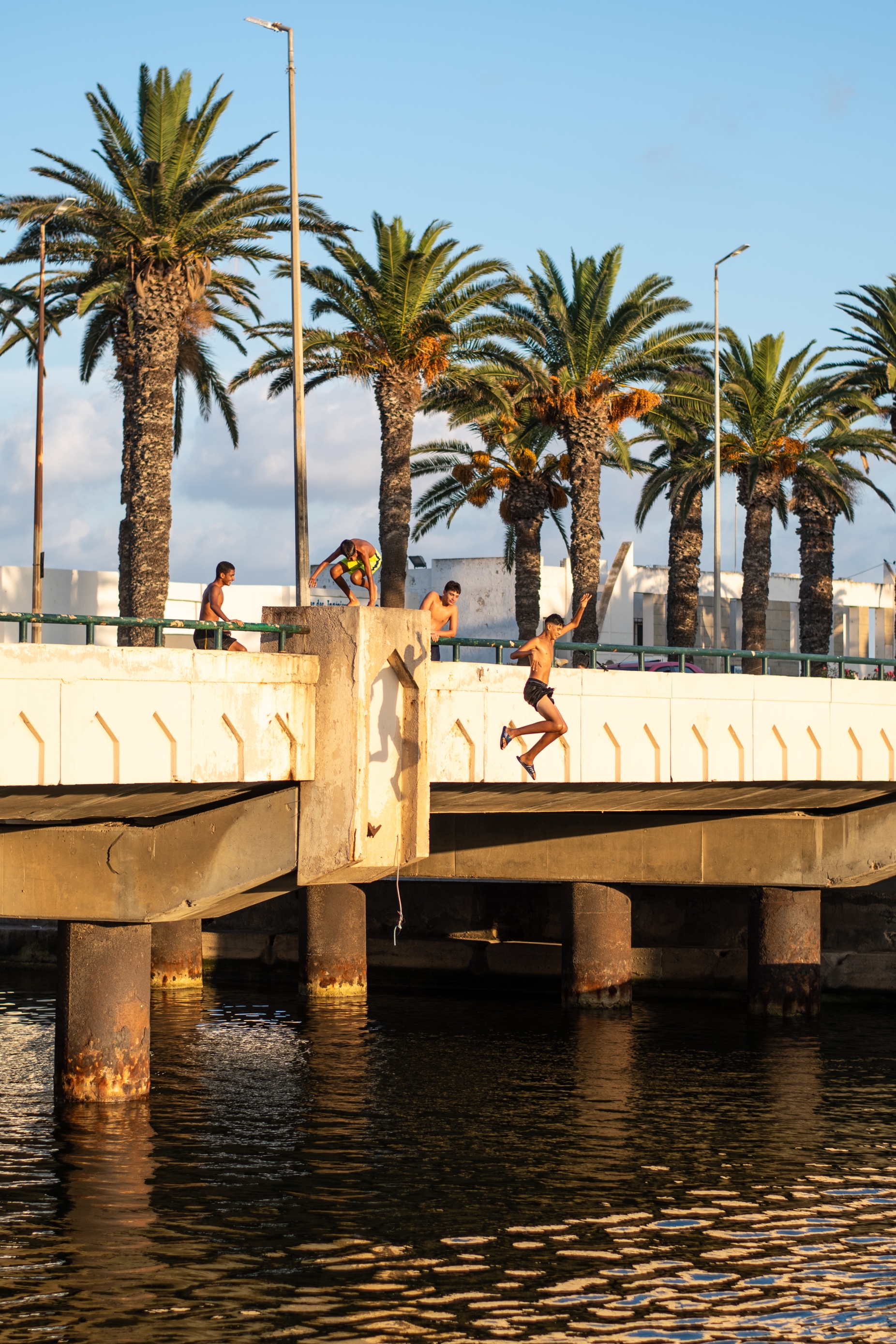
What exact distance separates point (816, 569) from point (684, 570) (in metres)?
3.94

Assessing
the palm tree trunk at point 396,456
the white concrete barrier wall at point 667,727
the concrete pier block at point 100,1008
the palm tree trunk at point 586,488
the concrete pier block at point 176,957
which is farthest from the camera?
the palm tree trunk at point 586,488

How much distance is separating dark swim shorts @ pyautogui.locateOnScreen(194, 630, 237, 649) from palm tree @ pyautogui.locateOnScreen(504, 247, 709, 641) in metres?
21.2

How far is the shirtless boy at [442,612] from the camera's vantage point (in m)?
18.5

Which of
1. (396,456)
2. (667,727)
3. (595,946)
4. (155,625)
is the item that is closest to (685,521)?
(396,456)

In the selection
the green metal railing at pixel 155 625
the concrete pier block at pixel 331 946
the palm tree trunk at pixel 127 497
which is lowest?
the concrete pier block at pixel 331 946

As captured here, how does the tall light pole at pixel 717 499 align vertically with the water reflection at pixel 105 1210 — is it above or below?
above

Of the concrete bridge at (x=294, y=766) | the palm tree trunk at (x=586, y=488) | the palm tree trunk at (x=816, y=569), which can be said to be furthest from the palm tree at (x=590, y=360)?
the concrete bridge at (x=294, y=766)

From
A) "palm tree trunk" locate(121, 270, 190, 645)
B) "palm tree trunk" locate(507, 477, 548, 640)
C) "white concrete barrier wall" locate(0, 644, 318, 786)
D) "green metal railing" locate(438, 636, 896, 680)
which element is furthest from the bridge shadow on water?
"palm tree trunk" locate(507, 477, 548, 640)

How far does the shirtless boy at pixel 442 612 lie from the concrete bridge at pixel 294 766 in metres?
0.38

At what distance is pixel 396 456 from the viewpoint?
35.7 m

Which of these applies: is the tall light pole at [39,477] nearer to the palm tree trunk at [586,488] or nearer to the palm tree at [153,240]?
the palm tree at [153,240]

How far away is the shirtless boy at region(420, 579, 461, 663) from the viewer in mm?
18516

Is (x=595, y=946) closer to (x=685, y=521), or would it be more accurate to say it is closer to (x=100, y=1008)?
(x=100, y=1008)

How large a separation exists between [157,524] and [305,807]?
13.8m
